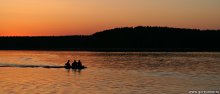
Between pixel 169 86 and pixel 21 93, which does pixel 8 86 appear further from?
pixel 169 86

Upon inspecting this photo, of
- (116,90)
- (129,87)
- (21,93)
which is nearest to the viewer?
(21,93)

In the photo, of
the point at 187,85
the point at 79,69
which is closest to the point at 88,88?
the point at 187,85

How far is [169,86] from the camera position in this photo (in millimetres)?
39625

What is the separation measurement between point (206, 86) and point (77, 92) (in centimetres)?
1198

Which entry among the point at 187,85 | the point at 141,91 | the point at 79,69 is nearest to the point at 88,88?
the point at 141,91

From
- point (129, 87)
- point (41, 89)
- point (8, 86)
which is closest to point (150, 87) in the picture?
point (129, 87)

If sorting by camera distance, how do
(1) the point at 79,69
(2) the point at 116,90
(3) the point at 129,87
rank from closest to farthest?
(2) the point at 116,90
(3) the point at 129,87
(1) the point at 79,69

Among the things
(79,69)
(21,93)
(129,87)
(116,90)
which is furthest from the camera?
(79,69)

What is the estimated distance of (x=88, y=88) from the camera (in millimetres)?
38312

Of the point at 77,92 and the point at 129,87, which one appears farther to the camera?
the point at 129,87

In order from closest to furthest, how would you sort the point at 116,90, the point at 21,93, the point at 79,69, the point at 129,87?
the point at 21,93
the point at 116,90
the point at 129,87
the point at 79,69

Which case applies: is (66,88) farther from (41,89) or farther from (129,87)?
(129,87)

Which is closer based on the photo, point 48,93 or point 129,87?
point 48,93

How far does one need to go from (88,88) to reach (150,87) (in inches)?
209
